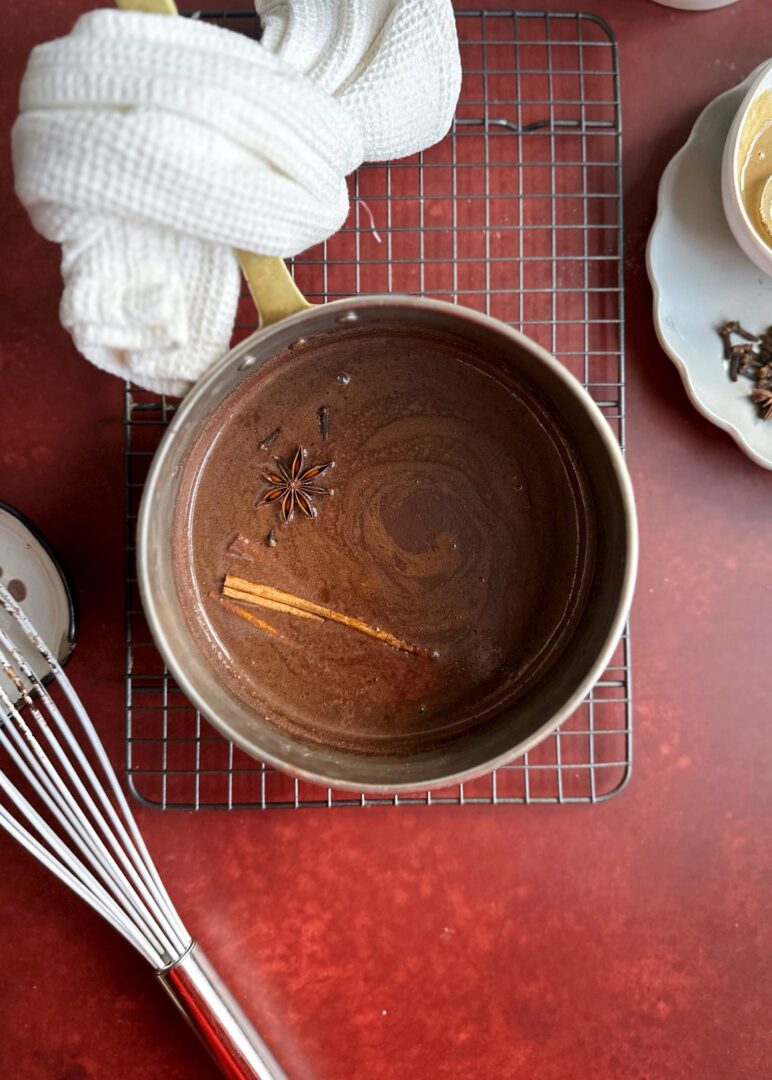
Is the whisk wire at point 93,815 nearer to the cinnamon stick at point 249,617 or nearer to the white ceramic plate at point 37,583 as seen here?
the white ceramic plate at point 37,583

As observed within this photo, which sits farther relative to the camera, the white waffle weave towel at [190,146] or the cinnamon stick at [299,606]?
the cinnamon stick at [299,606]

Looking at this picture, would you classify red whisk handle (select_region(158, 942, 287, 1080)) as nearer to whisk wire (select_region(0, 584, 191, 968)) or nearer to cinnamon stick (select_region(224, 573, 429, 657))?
whisk wire (select_region(0, 584, 191, 968))

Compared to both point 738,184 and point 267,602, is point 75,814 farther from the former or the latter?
point 738,184

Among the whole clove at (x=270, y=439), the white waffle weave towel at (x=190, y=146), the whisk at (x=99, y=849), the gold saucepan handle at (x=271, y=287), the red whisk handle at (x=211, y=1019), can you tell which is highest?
the white waffle weave towel at (x=190, y=146)

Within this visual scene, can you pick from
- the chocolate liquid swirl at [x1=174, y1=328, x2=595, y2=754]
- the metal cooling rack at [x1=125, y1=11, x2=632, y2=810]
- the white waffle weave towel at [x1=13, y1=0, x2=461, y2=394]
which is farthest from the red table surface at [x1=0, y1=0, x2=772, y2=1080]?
the white waffle weave towel at [x1=13, y1=0, x2=461, y2=394]

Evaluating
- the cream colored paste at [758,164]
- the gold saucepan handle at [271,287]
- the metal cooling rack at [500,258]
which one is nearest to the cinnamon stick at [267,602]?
the metal cooling rack at [500,258]

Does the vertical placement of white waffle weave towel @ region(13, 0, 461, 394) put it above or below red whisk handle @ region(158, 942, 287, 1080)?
above
